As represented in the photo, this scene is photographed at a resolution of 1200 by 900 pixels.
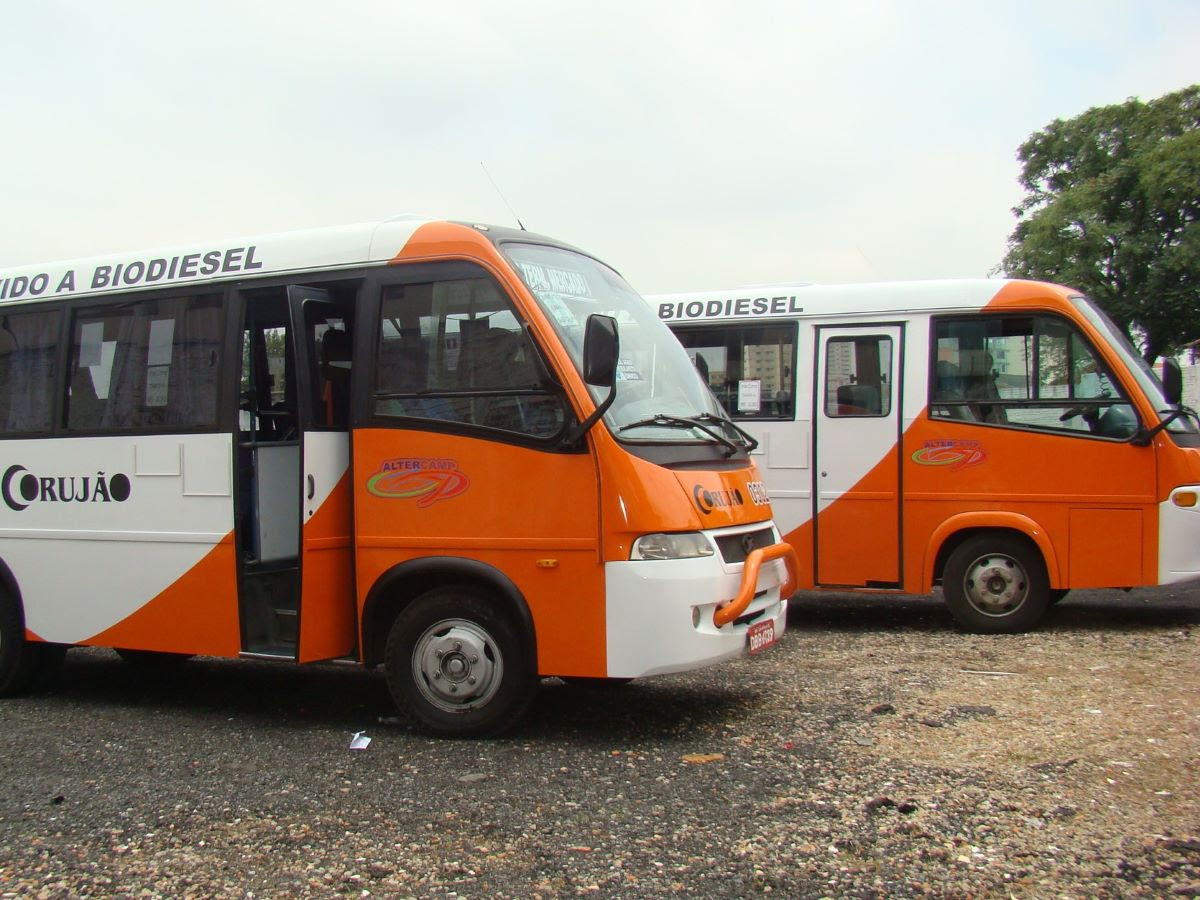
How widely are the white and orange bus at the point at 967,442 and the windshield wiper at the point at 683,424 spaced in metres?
3.44

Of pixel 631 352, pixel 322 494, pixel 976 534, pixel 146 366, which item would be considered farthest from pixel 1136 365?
pixel 146 366

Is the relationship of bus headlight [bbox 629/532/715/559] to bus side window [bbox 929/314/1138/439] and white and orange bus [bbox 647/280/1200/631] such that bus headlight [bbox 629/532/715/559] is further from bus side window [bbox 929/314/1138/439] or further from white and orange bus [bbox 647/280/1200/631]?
bus side window [bbox 929/314/1138/439]

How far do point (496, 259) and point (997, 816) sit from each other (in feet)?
11.7

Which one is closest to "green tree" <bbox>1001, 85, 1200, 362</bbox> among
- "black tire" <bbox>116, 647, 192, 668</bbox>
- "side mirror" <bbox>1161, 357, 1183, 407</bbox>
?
"side mirror" <bbox>1161, 357, 1183, 407</bbox>

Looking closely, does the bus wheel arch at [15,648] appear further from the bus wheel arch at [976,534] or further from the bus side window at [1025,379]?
the bus side window at [1025,379]

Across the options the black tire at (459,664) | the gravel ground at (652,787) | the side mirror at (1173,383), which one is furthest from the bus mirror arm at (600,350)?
the side mirror at (1173,383)

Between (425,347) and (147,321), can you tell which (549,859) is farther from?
(147,321)

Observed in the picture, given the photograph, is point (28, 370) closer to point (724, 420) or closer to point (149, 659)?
point (149, 659)

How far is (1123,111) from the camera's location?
130ft

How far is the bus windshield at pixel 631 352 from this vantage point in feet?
20.0

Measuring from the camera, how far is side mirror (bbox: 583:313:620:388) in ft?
18.4

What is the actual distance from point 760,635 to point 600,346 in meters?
1.81

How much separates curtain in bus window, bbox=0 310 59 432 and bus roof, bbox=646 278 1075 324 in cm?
522

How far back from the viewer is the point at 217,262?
22.8ft
